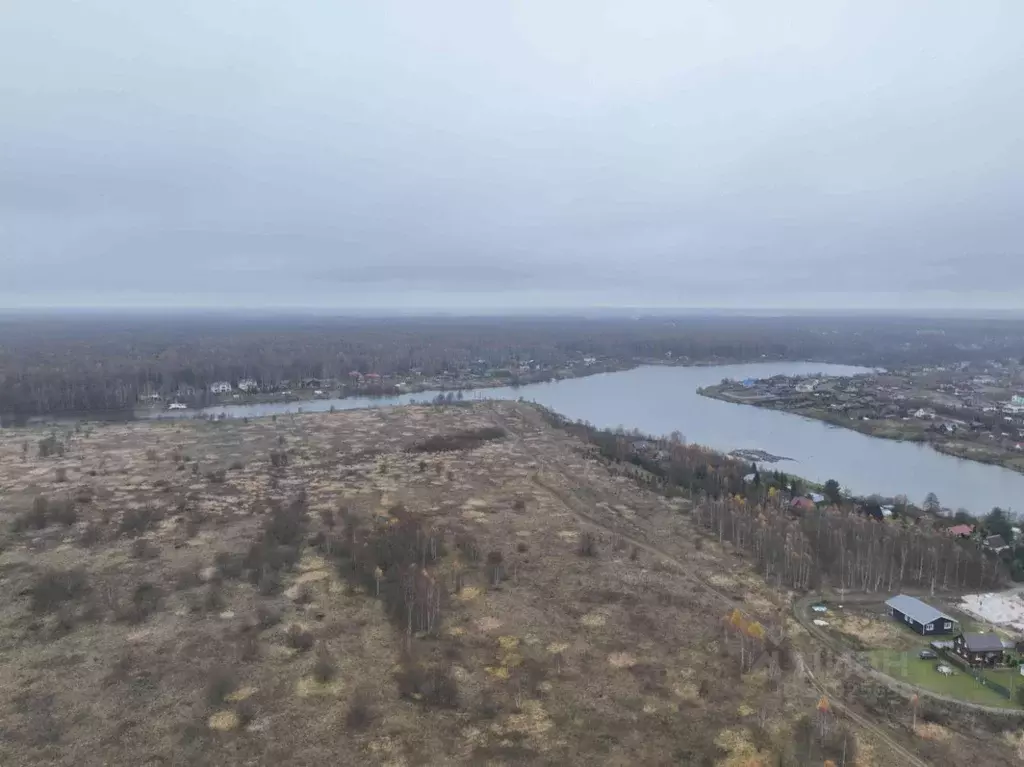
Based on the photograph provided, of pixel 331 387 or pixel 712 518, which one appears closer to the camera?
pixel 712 518

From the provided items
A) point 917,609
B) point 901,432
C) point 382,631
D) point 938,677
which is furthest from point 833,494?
point 901,432

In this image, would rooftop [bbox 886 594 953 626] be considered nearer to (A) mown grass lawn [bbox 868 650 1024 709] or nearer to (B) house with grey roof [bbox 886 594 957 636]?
(B) house with grey roof [bbox 886 594 957 636]

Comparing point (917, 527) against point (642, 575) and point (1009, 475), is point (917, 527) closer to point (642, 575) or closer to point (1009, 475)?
point (642, 575)

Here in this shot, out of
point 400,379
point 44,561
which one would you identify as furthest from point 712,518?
point 400,379

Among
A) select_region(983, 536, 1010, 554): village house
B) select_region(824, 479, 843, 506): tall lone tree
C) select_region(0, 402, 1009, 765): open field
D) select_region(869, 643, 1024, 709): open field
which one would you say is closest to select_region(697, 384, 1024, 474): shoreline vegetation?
select_region(824, 479, 843, 506): tall lone tree

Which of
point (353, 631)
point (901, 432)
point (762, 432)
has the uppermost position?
point (353, 631)

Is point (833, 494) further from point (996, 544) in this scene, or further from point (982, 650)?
point (982, 650)
